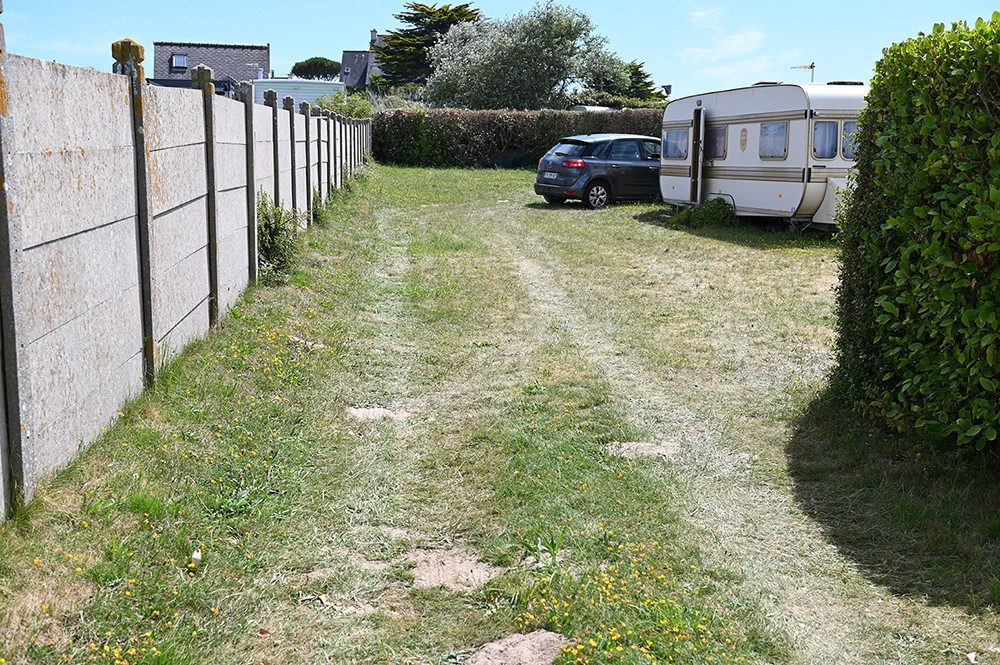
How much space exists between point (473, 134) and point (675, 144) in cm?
1809

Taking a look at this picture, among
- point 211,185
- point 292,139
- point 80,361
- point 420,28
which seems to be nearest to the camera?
point 80,361

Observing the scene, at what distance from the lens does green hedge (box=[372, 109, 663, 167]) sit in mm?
34656

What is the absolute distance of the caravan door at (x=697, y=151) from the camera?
17141 mm

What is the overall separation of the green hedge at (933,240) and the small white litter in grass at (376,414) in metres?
2.79

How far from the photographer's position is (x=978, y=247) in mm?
4363

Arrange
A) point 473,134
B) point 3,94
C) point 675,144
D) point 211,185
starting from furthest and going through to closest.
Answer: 1. point 473,134
2. point 675,144
3. point 211,185
4. point 3,94

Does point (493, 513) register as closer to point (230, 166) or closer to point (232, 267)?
point (232, 267)

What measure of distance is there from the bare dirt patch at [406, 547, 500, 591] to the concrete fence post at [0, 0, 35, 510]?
152 centimetres

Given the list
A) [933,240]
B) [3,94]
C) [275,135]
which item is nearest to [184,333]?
[3,94]

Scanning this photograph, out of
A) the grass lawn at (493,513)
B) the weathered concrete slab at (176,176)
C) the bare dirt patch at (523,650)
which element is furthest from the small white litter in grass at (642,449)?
the weathered concrete slab at (176,176)

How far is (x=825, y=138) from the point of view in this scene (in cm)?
1436

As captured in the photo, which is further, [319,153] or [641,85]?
[641,85]

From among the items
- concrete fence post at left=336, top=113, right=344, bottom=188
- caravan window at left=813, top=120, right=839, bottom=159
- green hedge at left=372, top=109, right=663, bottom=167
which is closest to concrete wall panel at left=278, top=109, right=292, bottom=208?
concrete fence post at left=336, top=113, right=344, bottom=188

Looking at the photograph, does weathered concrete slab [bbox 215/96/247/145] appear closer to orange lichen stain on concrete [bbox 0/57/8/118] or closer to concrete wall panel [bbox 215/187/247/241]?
concrete wall panel [bbox 215/187/247/241]
